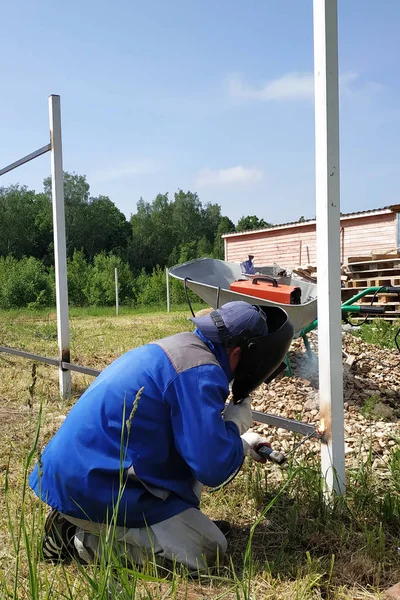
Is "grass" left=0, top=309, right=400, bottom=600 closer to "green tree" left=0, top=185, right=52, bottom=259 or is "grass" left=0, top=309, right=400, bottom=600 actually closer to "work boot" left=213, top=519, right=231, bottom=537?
"work boot" left=213, top=519, right=231, bottom=537

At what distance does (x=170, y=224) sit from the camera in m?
68.8

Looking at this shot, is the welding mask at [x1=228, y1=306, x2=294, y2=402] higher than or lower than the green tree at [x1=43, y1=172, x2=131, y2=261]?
lower

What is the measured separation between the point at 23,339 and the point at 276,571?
6886 mm

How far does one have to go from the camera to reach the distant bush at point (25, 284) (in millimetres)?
7062

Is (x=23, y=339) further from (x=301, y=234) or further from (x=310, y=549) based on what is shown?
(x=301, y=234)

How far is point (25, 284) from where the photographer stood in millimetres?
7160

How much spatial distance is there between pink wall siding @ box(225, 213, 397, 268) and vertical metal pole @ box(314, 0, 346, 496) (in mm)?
13954

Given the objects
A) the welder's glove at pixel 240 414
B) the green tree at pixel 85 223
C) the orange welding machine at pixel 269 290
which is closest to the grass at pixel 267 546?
the welder's glove at pixel 240 414

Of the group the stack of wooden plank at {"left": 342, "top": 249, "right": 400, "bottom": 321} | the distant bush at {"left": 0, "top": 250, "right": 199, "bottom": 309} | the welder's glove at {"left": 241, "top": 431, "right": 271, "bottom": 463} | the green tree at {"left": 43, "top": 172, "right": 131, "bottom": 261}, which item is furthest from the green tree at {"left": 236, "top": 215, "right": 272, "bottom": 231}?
the welder's glove at {"left": 241, "top": 431, "right": 271, "bottom": 463}

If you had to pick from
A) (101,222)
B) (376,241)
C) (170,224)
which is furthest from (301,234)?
(170,224)

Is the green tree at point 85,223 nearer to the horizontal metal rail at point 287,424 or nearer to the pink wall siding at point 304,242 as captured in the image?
the pink wall siding at point 304,242

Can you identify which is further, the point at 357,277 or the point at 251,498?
the point at 357,277

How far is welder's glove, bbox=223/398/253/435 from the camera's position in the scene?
235 centimetres

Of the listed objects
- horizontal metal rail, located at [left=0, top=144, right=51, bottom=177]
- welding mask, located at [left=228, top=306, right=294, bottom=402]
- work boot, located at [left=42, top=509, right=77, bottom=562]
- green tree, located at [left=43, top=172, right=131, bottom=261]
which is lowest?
work boot, located at [left=42, top=509, right=77, bottom=562]
